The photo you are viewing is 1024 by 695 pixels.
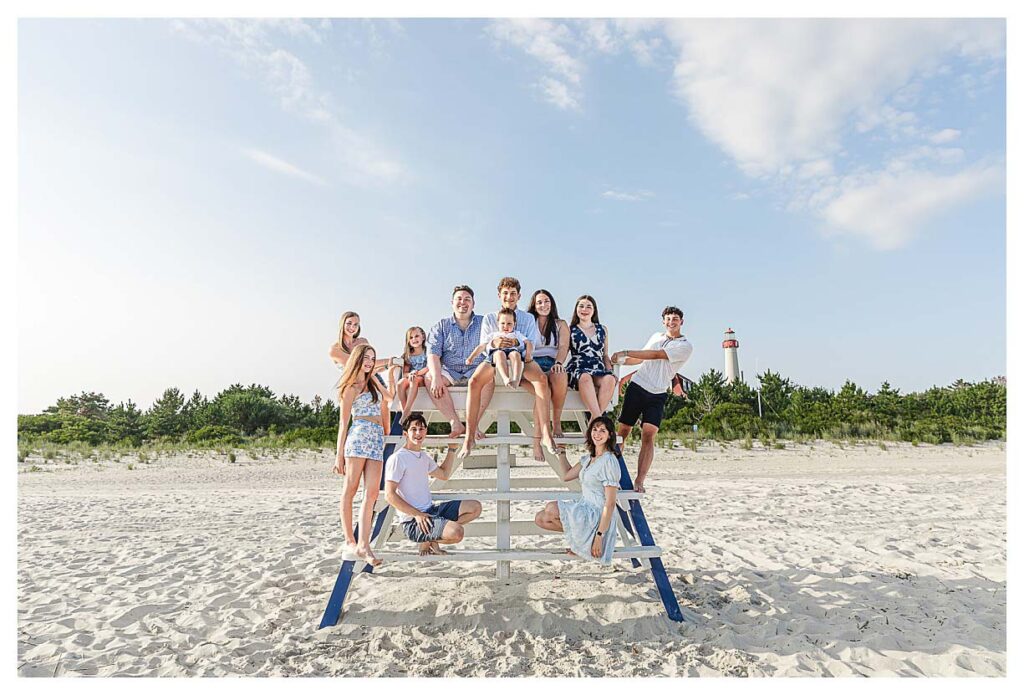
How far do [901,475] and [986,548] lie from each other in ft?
24.9

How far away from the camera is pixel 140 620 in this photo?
4734 millimetres

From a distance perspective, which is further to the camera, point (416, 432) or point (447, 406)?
point (447, 406)

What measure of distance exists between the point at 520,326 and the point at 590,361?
661 millimetres

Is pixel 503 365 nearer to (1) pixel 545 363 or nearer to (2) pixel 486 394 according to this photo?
(2) pixel 486 394

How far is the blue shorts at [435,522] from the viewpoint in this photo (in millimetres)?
4332

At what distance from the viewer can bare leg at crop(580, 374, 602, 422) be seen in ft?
15.7

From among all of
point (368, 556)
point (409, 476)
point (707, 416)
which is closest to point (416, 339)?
point (409, 476)

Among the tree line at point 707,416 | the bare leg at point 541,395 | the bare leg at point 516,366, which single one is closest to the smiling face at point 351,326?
the bare leg at point 516,366

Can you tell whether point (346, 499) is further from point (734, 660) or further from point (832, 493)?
point (832, 493)

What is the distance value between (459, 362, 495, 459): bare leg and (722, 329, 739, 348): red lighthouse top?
46610 millimetres

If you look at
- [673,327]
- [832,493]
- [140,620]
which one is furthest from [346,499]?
[832,493]

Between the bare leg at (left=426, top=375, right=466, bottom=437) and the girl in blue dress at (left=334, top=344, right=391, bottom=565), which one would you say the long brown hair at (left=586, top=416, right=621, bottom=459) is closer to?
the bare leg at (left=426, top=375, right=466, bottom=437)

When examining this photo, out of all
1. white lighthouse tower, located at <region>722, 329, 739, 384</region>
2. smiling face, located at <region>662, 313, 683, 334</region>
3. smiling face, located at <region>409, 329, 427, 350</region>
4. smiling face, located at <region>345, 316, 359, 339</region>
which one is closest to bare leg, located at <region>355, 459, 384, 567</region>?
smiling face, located at <region>345, 316, 359, 339</region>

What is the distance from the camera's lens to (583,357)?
196 inches
